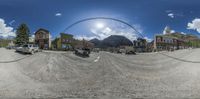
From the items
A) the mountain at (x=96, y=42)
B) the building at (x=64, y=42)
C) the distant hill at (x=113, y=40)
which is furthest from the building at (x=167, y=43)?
the building at (x=64, y=42)

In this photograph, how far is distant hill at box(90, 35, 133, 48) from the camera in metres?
3.70

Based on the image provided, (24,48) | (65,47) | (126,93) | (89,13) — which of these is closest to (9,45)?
(24,48)

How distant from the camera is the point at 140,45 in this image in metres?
3.82

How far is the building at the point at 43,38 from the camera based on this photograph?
3.67m

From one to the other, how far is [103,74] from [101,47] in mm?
401

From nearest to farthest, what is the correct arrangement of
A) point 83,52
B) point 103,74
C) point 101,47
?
point 101,47 → point 83,52 → point 103,74

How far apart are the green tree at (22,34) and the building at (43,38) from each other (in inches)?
4.4

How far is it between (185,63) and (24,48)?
1934 millimetres

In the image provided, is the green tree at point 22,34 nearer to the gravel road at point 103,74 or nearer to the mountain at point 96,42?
the gravel road at point 103,74

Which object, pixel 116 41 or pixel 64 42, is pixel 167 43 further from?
pixel 64 42

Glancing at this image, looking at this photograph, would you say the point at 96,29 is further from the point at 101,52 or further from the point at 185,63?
the point at 185,63

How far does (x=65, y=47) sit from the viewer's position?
3.74 meters

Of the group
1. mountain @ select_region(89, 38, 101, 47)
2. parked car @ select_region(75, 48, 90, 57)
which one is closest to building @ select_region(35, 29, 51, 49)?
parked car @ select_region(75, 48, 90, 57)

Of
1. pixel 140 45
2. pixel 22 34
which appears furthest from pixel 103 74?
pixel 22 34
